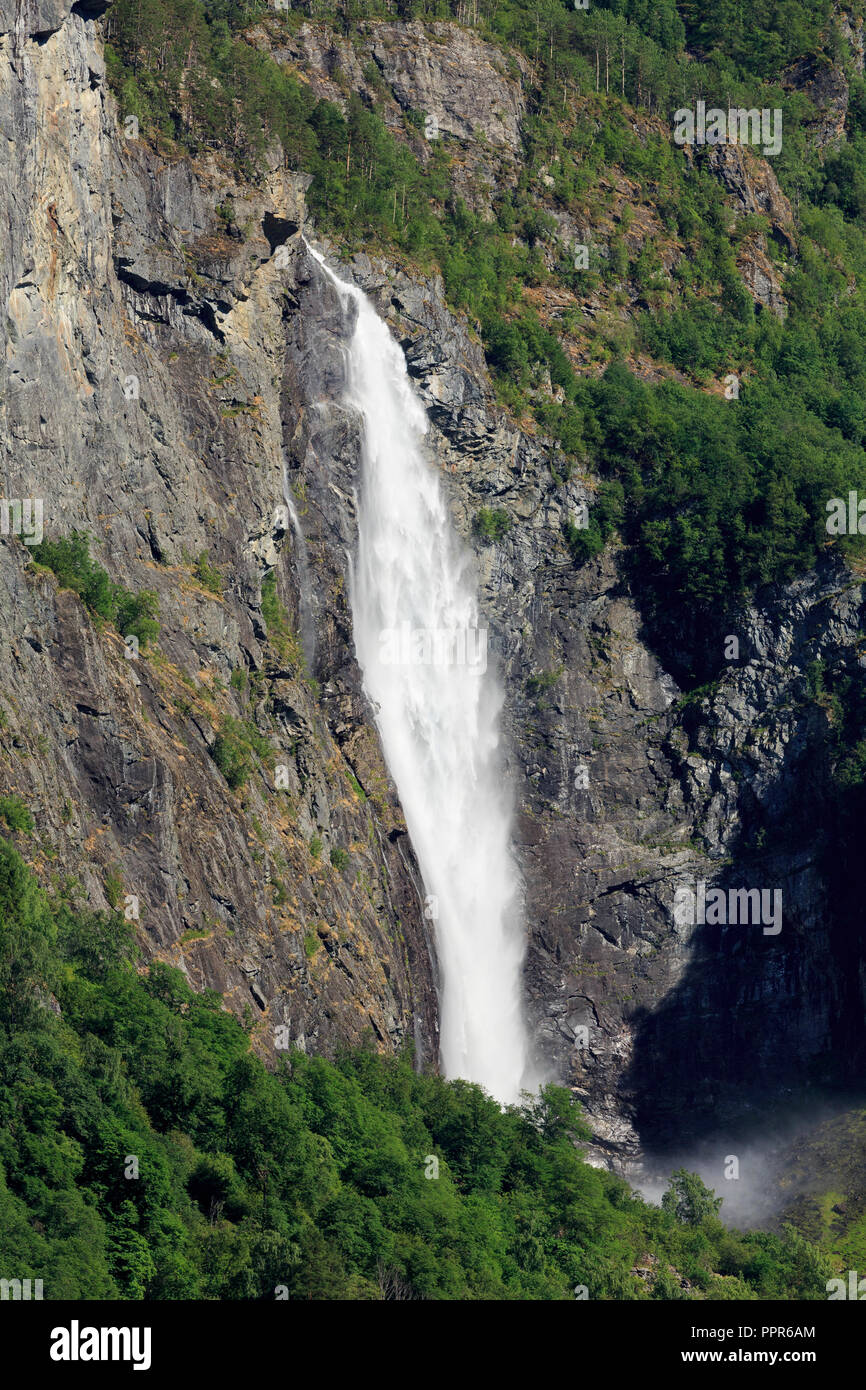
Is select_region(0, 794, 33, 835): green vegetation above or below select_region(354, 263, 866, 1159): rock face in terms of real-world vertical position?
below

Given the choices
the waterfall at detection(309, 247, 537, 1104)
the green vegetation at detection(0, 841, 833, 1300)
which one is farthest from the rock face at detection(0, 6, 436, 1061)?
the green vegetation at detection(0, 841, 833, 1300)

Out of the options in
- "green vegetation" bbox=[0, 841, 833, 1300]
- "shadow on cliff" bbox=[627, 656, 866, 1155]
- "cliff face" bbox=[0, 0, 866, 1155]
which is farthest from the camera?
"shadow on cliff" bbox=[627, 656, 866, 1155]

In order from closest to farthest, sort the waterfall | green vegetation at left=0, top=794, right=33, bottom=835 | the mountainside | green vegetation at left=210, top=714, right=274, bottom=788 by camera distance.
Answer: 1. green vegetation at left=0, top=794, right=33, bottom=835
2. the mountainside
3. green vegetation at left=210, top=714, right=274, bottom=788
4. the waterfall

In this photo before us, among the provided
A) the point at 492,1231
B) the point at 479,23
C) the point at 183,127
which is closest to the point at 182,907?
the point at 492,1231

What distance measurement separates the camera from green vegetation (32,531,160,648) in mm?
75938

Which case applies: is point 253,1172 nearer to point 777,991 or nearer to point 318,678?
point 318,678

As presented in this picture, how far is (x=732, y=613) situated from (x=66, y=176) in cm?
3937

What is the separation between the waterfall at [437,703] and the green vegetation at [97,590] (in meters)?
15.5

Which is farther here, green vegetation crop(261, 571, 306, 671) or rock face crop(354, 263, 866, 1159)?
rock face crop(354, 263, 866, 1159)

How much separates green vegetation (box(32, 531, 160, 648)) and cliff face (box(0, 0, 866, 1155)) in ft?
2.57

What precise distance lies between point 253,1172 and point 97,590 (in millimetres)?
21385

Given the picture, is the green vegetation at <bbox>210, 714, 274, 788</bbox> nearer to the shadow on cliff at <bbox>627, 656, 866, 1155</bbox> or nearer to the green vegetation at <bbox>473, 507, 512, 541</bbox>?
the green vegetation at <bbox>473, 507, 512, 541</bbox>

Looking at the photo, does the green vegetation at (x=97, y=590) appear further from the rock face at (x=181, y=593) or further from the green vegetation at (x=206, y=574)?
the green vegetation at (x=206, y=574)

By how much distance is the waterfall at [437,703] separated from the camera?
95.0 m
